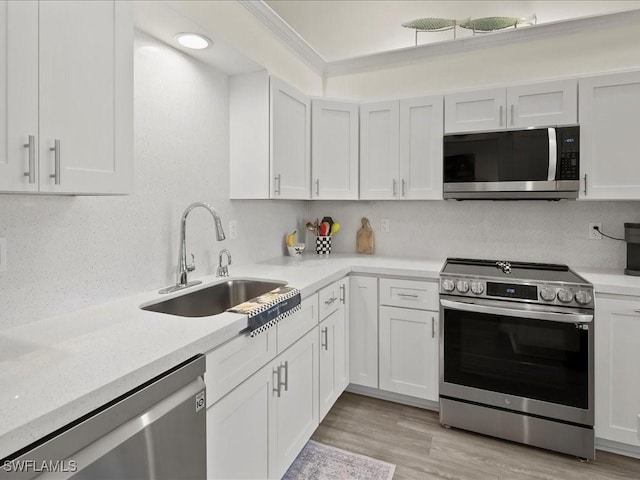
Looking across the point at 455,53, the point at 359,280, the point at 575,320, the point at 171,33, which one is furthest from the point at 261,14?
the point at 575,320

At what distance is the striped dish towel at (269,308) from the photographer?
4.70 feet

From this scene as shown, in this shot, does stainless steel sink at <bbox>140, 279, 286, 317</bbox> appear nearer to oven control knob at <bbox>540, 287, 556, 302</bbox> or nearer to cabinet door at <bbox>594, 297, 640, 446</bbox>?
oven control knob at <bbox>540, 287, 556, 302</bbox>

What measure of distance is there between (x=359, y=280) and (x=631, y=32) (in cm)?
244

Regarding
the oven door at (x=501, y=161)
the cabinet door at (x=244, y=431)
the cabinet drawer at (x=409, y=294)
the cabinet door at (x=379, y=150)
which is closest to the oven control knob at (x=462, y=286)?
the cabinet drawer at (x=409, y=294)

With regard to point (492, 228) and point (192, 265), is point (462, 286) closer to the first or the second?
point (492, 228)

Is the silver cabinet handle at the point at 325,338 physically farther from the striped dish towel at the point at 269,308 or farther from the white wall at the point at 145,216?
the white wall at the point at 145,216

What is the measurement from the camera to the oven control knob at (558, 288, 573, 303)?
2041 millimetres

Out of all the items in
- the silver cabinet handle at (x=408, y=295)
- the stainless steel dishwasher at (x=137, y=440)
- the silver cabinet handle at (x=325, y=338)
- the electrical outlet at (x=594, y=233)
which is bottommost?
the silver cabinet handle at (x=325, y=338)

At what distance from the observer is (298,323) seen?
1.85 m

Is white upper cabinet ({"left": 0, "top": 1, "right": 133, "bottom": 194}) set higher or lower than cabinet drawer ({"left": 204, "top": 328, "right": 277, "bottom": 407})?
higher

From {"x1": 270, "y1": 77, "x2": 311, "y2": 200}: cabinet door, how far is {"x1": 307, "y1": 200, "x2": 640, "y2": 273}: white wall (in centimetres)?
69

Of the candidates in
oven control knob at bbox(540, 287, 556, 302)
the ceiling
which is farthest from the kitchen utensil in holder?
the ceiling

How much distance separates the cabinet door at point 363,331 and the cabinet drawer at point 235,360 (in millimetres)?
1129

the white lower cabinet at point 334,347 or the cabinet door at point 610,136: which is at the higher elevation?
the cabinet door at point 610,136
